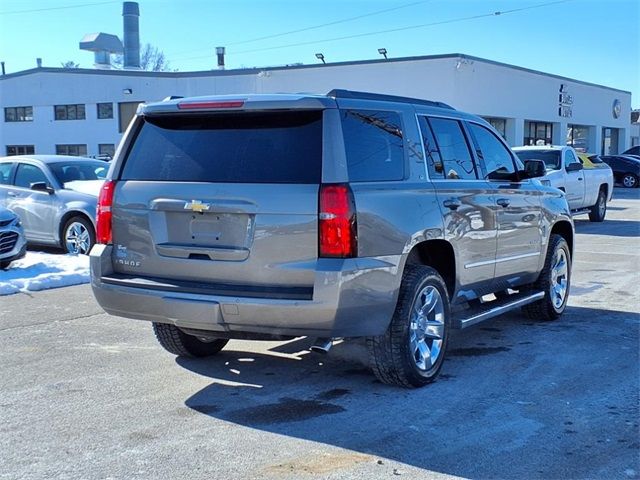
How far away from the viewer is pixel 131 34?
171 feet

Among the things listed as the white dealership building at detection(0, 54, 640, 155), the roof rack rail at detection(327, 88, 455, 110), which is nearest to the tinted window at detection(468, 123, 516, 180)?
the roof rack rail at detection(327, 88, 455, 110)

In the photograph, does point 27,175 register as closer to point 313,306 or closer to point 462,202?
point 462,202

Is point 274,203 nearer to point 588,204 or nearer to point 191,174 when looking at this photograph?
point 191,174

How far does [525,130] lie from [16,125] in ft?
95.5

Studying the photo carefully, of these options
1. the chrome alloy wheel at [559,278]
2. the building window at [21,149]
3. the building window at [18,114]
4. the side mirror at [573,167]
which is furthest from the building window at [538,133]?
the chrome alloy wheel at [559,278]

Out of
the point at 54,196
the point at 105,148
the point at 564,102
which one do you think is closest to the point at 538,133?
the point at 564,102

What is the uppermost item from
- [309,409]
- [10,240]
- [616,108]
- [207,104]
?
[616,108]

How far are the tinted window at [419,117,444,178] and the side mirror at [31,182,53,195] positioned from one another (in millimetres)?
7998

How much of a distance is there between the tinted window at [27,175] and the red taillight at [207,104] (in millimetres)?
8188

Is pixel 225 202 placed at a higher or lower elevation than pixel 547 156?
lower

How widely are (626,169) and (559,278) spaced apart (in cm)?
3106

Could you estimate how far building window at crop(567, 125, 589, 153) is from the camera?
45594 millimetres

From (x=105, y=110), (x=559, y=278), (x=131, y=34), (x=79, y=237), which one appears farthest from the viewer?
(x=131, y=34)

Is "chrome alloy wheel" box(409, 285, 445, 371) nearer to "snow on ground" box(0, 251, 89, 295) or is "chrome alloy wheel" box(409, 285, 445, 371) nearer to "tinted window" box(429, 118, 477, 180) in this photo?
"tinted window" box(429, 118, 477, 180)
